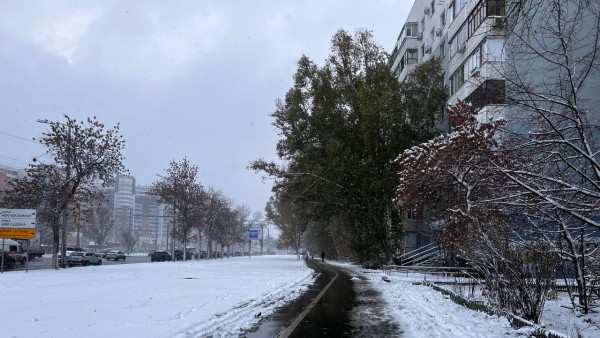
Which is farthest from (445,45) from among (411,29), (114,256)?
(114,256)

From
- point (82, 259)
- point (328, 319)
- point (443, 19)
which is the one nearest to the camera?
point (328, 319)

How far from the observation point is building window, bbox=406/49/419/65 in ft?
153

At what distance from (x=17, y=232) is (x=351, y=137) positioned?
21254 mm

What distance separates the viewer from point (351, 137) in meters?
33.9

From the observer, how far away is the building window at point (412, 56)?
46.8 m

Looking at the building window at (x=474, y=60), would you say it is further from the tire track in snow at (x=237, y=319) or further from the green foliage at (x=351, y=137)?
the tire track in snow at (x=237, y=319)

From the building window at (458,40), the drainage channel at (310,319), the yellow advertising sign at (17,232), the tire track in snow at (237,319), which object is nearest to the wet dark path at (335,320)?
the drainage channel at (310,319)

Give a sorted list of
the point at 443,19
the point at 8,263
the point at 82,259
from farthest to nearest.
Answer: the point at 82,259 < the point at 443,19 < the point at 8,263

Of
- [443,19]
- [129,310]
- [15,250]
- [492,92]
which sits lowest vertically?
[129,310]

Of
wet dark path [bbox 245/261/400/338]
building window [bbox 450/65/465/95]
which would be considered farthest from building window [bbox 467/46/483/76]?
wet dark path [bbox 245/261/400/338]

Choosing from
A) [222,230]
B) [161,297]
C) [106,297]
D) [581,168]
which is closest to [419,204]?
[581,168]

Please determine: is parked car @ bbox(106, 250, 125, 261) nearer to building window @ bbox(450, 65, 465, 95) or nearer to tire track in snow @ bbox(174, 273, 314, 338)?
building window @ bbox(450, 65, 465, 95)

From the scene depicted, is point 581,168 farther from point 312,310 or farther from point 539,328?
point 312,310

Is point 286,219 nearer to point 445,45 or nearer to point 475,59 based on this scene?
point 445,45
